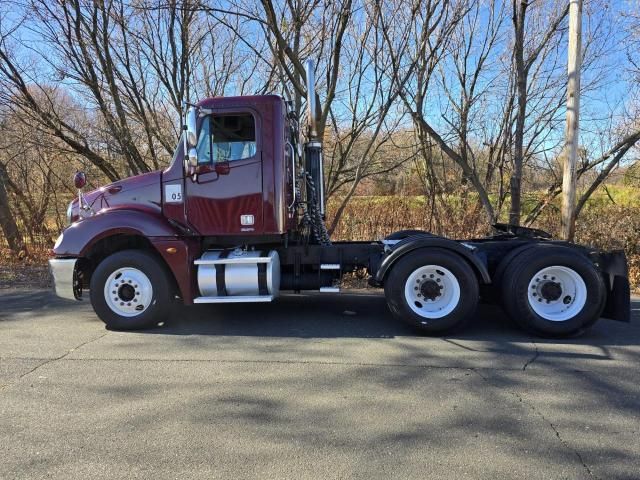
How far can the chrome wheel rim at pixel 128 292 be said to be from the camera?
6227mm

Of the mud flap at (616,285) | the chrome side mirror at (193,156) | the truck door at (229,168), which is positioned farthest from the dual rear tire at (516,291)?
the chrome side mirror at (193,156)

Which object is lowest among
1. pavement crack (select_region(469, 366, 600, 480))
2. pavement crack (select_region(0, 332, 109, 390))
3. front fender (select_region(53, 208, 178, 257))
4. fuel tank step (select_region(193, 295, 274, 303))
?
pavement crack (select_region(469, 366, 600, 480))

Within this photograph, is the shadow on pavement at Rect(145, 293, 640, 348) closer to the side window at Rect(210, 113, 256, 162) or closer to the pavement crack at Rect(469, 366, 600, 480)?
the pavement crack at Rect(469, 366, 600, 480)

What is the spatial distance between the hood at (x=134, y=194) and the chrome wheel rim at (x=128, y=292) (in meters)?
0.86

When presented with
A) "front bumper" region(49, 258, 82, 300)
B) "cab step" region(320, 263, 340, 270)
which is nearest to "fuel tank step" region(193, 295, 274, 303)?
"cab step" region(320, 263, 340, 270)

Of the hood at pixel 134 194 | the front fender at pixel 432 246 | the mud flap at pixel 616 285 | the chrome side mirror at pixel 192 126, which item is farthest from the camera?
the hood at pixel 134 194

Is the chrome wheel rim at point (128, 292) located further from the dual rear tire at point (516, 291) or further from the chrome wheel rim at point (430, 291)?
the chrome wheel rim at point (430, 291)

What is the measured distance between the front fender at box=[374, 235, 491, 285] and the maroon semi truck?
14 millimetres

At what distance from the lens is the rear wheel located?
18.9 ft

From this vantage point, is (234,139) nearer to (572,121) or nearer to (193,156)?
(193,156)

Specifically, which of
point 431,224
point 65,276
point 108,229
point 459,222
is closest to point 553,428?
point 108,229

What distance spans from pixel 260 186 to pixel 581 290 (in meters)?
3.99

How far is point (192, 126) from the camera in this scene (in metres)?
6.15

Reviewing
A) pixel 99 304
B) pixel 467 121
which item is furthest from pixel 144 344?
pixel 467 121
